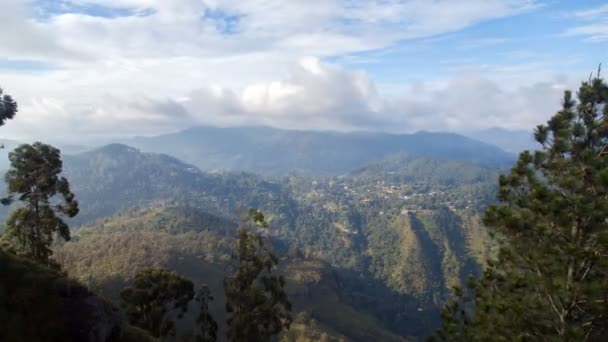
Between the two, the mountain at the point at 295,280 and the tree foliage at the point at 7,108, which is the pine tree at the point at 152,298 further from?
the mountain at the point at 295,280

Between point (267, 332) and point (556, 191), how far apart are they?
1988cm

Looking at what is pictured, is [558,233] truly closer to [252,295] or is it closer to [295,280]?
[252,295]

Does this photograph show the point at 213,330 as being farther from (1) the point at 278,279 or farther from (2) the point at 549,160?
(2) the point at 549,160

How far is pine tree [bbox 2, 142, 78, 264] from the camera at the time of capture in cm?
2800

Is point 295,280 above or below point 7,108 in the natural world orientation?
below

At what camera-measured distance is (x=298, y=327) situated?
102 metres

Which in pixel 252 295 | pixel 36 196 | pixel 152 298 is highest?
pixel 36 196

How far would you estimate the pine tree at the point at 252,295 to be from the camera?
2695 centimetres

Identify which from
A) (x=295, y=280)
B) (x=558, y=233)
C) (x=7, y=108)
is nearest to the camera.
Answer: (x=558, y=233)

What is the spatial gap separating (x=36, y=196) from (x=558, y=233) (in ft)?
99.4

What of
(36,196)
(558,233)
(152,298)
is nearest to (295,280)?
(152,298)

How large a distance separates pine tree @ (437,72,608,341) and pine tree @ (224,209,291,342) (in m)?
14.3

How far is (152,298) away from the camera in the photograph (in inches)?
1132

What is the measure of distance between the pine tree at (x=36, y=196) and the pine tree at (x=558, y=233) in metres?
27.1
